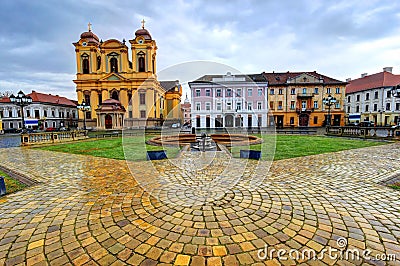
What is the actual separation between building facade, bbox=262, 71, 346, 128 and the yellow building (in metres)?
23.0

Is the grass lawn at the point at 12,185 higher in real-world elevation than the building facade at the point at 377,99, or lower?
lower

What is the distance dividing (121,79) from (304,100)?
40724 mm

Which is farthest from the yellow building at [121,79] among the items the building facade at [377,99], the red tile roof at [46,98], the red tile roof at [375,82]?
the red tile roof at [375,82]

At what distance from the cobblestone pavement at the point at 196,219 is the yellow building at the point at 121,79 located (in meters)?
33.4

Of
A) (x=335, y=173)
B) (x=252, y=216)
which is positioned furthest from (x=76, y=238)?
(x=335, y=173)

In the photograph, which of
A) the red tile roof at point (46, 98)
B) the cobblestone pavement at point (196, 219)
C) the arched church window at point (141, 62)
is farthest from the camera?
the red tile roof at point (46, 98)

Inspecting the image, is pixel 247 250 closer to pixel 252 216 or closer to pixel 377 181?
pixel 252 216

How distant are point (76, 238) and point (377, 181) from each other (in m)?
7.23

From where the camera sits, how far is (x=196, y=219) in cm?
332

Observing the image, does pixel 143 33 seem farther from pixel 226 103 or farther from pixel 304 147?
pixel 304 147

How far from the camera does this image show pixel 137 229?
9.94 feet

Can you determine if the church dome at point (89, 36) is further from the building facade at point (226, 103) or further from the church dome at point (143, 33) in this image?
the building facade at point (226, 103)

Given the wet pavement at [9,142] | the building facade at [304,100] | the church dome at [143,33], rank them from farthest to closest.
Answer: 1. the building facade at [304,100]
2. the church dome at [143,33]
3. the wet pavement at [9,142]

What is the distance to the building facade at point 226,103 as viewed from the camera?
37344 mm
